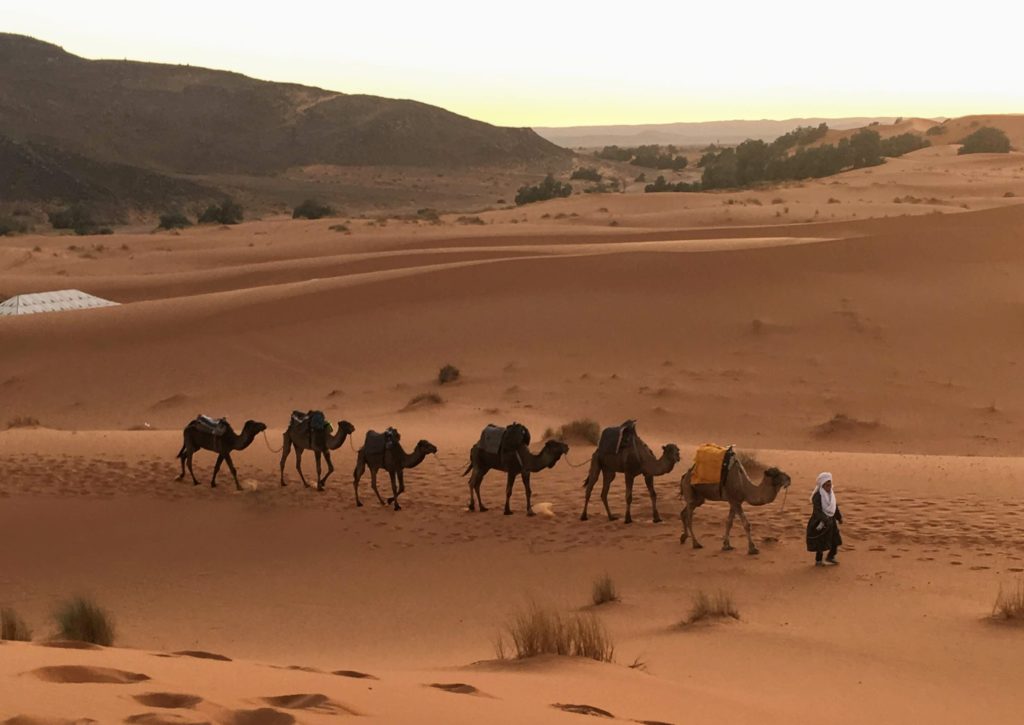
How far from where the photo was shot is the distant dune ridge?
128m

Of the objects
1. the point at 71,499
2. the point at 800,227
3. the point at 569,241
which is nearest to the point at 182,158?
the point at 569,241

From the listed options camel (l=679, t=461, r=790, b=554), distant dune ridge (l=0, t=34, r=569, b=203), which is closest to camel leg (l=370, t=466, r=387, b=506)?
camel (l=679, t=461, r=790, b=554)

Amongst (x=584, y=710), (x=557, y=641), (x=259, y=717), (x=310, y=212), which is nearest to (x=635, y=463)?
(x=557, y=641)

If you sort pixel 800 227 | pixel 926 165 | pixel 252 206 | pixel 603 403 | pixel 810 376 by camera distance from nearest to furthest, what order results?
pixel 603 403
pixel 810 376
pixel 800 227
pixel 926 165
pixel 252 206

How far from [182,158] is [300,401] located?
11092 centimetres

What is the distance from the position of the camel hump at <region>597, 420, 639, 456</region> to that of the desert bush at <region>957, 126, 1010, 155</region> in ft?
261

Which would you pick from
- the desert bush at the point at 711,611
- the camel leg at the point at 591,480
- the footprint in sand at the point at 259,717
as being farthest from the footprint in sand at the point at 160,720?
the camel leg at the point at 591,480

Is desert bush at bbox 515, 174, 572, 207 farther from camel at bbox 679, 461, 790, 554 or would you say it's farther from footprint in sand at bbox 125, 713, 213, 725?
footprint in sand at bbox 125, 713, 213, 725

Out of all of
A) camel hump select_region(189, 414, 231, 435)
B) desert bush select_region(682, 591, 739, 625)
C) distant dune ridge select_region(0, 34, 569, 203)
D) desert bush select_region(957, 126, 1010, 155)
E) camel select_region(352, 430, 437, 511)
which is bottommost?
desert bush select_region(682, 591, 739, 625)

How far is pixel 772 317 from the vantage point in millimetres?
28641

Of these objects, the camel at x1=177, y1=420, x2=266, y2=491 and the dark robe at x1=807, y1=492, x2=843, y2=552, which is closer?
the dark robe at x1=807, y1=492, x2=843, y2=552

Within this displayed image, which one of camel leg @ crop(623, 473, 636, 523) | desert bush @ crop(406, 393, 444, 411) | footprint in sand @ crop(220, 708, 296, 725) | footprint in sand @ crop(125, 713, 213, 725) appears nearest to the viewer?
footprint in sand @ crop(125, 713, 213, 725)

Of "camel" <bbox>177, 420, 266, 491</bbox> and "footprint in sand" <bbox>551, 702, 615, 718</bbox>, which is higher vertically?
"footprint in sand" <bbox>551, 702, 615, 718</bbox>

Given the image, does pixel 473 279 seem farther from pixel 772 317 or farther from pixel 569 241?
pixel 569 241
